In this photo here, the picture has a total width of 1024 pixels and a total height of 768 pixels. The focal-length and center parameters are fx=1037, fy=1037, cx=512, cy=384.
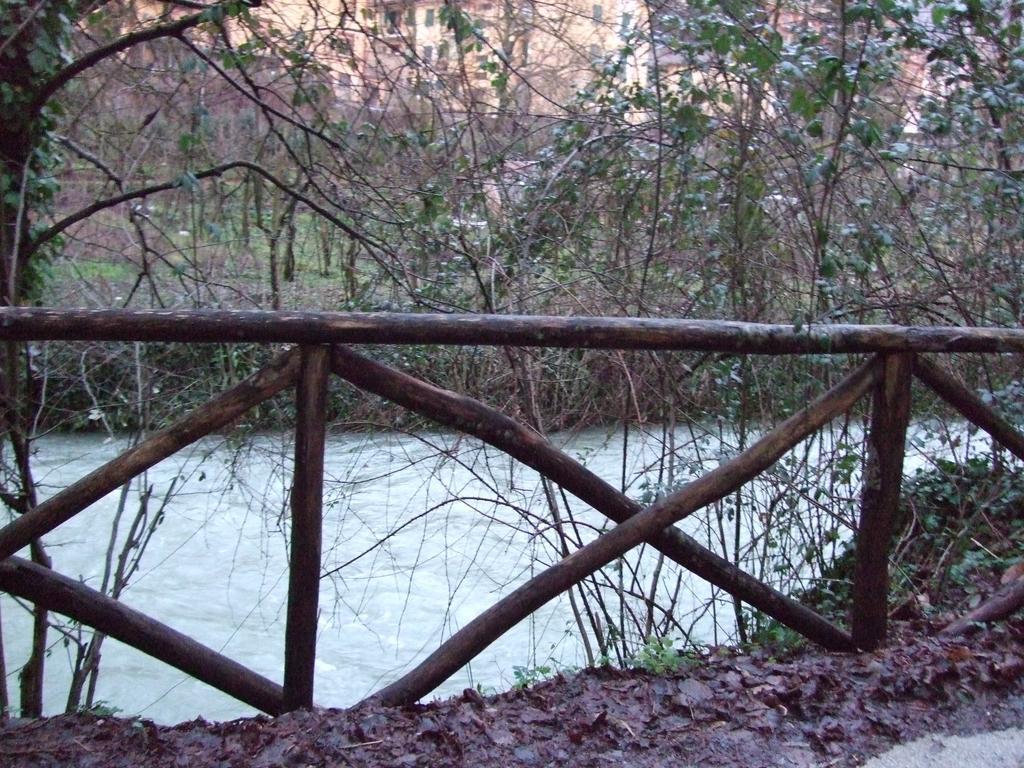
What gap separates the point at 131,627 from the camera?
3.16 m

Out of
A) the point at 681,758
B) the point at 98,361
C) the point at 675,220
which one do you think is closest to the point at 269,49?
the point at 98,361

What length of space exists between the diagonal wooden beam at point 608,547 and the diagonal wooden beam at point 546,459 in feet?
0.25

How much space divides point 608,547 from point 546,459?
385 mm

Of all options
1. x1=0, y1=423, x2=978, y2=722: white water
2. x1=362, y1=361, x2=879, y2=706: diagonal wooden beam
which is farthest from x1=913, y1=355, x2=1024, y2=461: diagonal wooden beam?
x1=0, y1=423, x2=978, y2=722: white water

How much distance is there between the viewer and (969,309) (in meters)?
5.54

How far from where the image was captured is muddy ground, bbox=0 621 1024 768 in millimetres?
3021

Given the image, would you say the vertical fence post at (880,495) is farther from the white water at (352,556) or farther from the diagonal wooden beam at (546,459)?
the white water at (352,556)

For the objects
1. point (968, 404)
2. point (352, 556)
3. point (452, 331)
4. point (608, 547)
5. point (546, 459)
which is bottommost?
point (352, 556)

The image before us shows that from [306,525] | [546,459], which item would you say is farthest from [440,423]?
[306,525]

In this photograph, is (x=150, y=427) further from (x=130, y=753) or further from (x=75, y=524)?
(x=75, y=524)

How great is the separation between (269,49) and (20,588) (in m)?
3.35

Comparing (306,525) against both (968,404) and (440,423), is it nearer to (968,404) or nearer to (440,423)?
(440,423)

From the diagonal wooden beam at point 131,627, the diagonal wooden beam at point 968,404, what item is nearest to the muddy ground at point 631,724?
the diagonal wooden beam at point 131,627

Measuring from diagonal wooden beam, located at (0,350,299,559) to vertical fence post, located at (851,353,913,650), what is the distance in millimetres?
2139
